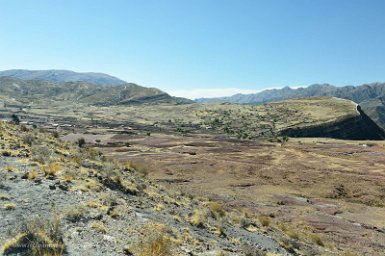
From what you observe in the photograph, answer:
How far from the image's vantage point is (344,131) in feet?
536

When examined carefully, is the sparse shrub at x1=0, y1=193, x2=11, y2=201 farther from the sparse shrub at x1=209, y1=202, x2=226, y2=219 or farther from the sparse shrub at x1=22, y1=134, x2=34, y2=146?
the sparse shrub at x1=22, y1=134, x2=34, y2=146

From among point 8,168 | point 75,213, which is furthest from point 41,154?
point 75,213

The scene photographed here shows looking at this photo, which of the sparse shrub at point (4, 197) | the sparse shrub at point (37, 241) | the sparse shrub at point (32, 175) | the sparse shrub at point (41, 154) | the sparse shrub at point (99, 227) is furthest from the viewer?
the sparse shrub at point (41, 154)

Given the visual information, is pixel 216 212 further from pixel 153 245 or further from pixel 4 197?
pixel 4 197

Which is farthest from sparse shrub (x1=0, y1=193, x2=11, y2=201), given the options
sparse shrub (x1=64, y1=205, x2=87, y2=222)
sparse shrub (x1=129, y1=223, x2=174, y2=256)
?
sparse shrub (x1=129, y1=223, x2=174, y2=256)

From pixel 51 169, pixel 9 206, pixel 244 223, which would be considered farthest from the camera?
pixel 244 223

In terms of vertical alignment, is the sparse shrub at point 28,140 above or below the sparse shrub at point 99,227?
above

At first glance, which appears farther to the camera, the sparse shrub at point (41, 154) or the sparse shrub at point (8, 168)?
the sparse shrub at point (41, 154)

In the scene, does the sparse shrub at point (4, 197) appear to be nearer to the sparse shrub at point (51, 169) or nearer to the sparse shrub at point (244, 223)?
the sparse shrub at point (51, 169)

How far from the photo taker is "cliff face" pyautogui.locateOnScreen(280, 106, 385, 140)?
158 metres

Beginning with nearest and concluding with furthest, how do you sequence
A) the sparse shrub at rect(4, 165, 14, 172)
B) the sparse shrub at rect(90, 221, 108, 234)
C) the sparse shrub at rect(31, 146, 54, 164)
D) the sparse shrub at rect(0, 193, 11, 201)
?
the sparse shrub at rect(90, 221, 108, 234) → the sparse shrub at rect(0, 193, 11, 201) → the sparse shrub at rect(4, 165, 14, 172) → the sparse shrub at rect(31, 146, 54, 164)

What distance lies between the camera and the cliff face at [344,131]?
158 m

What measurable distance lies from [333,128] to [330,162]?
306 ft

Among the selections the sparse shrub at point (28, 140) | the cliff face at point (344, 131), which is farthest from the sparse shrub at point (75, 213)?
the cliff face at point (344, 131)
